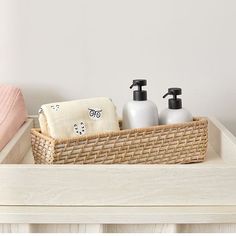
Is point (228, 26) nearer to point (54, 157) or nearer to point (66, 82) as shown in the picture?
point (66, 82)

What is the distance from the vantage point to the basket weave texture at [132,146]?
3.01ft

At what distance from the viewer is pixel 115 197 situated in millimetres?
839

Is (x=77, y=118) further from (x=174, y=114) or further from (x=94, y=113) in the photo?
(x=174, y=114)

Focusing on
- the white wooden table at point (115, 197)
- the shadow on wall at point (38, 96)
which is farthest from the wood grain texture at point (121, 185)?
the shadow on wall at point (38, 96)

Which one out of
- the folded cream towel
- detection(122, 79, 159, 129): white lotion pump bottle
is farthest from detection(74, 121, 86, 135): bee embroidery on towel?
detection(122, 79, 159, 129): white lotion pump bottle

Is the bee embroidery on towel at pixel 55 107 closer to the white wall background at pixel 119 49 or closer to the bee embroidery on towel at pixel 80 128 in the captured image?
the bee embroidery on towel at pixel 80 128

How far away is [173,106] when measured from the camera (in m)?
1.04

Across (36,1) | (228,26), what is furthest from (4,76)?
(228,26)

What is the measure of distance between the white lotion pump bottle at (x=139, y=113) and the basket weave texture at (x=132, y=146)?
0.15 feet

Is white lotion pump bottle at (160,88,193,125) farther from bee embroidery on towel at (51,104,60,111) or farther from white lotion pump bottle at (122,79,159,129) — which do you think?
bee embroidery on towel at (51,104,60,111)

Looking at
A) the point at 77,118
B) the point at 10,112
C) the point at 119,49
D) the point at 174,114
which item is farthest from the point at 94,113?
the point at 119,49

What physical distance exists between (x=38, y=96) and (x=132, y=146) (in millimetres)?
523

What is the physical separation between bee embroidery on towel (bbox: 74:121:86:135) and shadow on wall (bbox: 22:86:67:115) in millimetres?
432

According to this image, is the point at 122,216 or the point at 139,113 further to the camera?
the point at 139,113
